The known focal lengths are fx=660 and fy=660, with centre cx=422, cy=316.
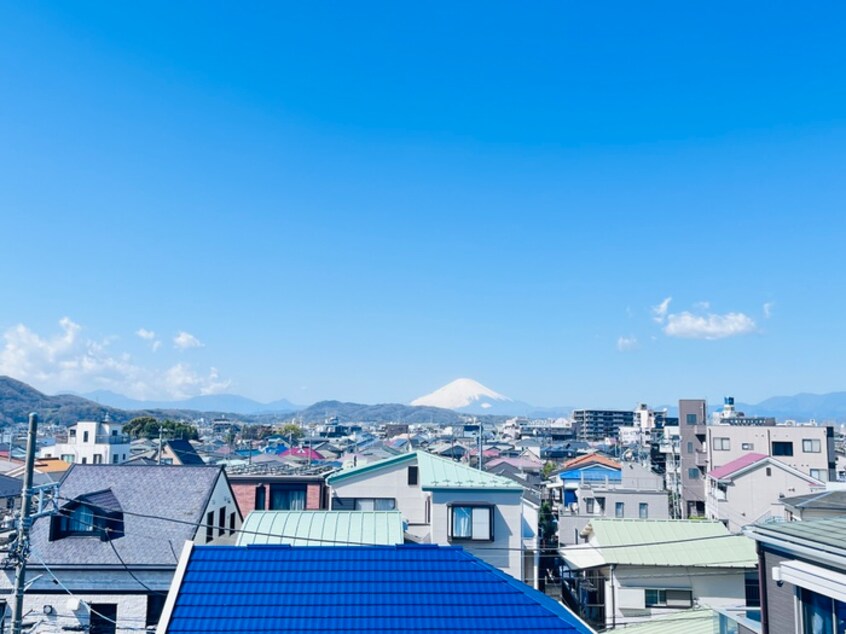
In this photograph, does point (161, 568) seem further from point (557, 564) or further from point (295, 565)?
point (557, 564)

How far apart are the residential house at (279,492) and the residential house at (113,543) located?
510cm

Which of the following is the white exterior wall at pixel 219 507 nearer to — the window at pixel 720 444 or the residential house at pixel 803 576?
the residential house at pixel 803 576

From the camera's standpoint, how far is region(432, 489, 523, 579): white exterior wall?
22.8 meters

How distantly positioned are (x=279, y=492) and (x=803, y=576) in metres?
20.6

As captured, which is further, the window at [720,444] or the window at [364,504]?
the window at [720,444]

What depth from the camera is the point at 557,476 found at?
59.9 meters

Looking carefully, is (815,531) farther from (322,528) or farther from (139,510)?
(139,510)

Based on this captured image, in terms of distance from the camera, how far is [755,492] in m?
40.6

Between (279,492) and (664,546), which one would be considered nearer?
(664,546)

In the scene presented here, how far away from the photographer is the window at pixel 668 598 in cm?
2014

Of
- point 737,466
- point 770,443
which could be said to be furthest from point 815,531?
point 770,443

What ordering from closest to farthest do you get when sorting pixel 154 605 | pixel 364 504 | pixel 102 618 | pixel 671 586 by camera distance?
pixel 102 618 < pixel 154 605 < pixel 671 586 < pixel 364 504

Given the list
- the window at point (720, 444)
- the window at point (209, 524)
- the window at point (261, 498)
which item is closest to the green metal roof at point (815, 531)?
the window at point (209, 524)

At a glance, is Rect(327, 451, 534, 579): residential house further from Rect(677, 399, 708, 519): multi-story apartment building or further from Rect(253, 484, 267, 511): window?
Rect(677, 399, 708, 519): multi-story apartment building
